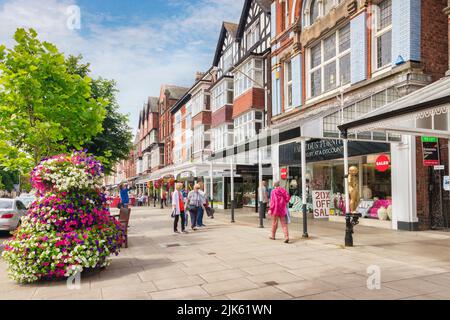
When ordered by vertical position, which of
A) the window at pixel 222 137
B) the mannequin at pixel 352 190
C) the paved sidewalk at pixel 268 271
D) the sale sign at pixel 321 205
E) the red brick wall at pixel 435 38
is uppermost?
the red brick wall at pixel 435 38

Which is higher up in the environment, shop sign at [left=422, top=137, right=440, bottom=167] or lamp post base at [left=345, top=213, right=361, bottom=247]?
shop sign at [left=422, top=137, right=440, bottom=167]

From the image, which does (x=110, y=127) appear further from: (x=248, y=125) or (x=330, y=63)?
(x=330, y=63)

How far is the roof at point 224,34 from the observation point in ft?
94.9

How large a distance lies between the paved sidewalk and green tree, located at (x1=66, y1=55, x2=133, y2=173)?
1136 cm

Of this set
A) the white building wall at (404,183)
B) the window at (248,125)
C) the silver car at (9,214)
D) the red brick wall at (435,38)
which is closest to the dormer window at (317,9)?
the red brick wall at (435,38)

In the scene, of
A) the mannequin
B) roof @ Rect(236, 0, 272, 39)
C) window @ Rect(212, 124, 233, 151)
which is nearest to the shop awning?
the mannequin

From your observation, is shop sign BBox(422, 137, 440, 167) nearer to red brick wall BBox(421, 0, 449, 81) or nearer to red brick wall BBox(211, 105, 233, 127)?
red brick wall BBox(421, 0, 449, 81)

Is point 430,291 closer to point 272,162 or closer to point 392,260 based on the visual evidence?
point 392,260

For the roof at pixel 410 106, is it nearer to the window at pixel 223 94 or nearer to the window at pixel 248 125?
the window at pixel 248 125

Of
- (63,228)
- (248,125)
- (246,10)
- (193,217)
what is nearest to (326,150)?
(193,217)

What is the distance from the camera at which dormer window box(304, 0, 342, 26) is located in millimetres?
15641

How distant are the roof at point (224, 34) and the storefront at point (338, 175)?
43.9 ft
